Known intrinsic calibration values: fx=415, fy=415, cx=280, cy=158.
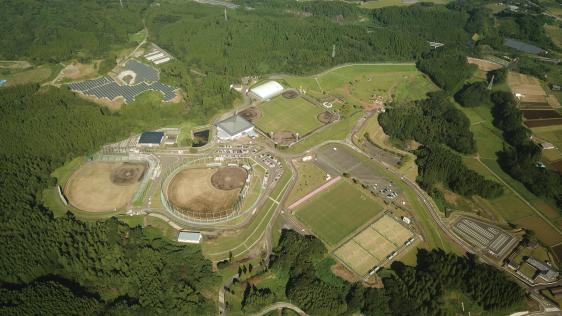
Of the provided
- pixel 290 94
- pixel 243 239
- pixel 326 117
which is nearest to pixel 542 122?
pixel 326 117

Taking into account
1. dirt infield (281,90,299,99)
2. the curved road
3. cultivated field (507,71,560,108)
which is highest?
cultivated field (507,71,560,108)

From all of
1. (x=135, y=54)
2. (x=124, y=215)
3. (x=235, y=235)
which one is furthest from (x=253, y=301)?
(x=135, y=54)

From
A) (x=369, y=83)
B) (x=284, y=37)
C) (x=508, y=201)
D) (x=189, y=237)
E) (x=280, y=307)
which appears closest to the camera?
(x=280, y=307)

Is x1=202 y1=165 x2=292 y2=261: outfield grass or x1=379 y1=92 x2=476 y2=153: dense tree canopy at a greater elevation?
x1=379 y1=92 x2=476 y2=153: dense tree canopy

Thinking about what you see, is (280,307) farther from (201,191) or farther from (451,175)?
(451,175)

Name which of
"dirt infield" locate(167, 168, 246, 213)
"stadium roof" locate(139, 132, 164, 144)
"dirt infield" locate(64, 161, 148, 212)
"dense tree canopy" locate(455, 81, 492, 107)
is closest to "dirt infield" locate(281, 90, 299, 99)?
"stadium roof" locate(139, 132, 164, 144)

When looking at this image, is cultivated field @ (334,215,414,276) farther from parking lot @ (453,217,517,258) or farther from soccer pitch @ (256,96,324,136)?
soccer pitch @ (256,96,324,136)
